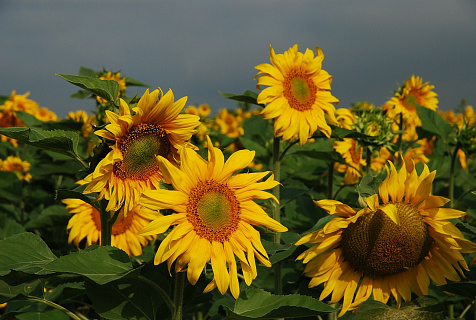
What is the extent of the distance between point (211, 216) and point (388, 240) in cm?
64

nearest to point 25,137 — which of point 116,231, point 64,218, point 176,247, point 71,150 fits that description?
point 71,150

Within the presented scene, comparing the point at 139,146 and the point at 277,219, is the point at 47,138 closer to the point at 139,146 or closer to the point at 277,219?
the point at 139,146

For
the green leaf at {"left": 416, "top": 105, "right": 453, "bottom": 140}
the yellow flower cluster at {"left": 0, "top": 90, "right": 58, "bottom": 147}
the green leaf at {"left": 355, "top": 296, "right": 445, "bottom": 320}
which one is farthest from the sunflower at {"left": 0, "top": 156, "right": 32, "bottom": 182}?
the green leaf at {"left": 355, "top": 296, "right": 445, "bottom": 320}

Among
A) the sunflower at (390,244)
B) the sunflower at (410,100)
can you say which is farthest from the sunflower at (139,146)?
the sunflower at (410,100)

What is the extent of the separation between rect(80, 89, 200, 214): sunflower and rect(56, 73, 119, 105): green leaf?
108mm

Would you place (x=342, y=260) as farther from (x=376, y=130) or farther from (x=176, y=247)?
(x=376, y=130)

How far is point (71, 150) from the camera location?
158cm

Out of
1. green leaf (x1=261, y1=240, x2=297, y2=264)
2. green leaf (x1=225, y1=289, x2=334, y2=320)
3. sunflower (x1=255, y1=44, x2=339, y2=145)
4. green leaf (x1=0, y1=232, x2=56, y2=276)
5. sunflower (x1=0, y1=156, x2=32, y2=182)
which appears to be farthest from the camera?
sunflower (x1=0, y1=156, x2=32, y2=182)

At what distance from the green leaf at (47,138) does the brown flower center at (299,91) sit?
3.44 feet

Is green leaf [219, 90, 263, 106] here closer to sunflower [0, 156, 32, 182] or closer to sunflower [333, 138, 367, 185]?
sunflower [333, 138, 367, 185]

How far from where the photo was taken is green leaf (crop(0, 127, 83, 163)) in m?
1.47

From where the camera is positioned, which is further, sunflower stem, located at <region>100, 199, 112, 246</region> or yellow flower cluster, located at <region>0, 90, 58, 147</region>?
yellow flower cluster, located at <region>0, 90, 58, 147</region>

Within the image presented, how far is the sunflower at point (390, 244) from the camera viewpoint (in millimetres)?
1678

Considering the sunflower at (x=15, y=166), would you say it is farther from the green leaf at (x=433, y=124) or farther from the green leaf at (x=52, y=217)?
the green leaf at (x=433, y=124)
